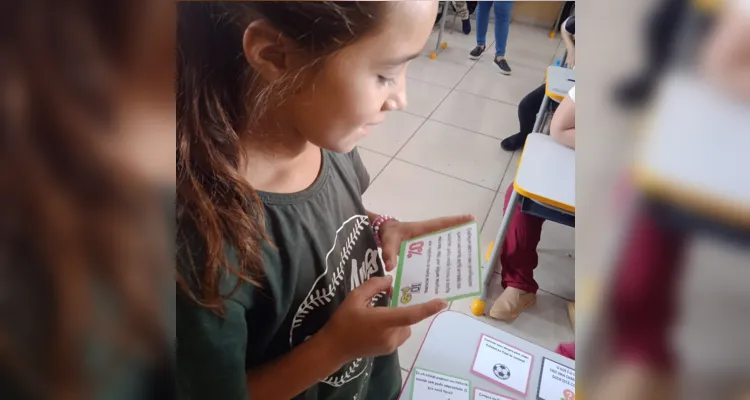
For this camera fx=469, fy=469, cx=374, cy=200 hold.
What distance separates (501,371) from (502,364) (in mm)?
14

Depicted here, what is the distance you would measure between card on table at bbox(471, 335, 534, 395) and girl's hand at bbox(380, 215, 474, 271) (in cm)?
31

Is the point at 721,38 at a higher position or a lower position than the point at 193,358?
higher

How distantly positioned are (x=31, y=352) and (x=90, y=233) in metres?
0.05

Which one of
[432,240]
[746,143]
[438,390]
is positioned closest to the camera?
[746,143]

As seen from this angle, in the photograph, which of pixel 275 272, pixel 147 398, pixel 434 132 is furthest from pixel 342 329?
pixel 434 132

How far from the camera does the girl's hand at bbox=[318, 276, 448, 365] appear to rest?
1.29 ft

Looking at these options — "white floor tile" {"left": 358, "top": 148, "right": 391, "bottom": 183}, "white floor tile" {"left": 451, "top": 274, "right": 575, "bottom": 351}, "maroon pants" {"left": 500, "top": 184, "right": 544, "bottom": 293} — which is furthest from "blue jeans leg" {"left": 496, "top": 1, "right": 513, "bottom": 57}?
"white floor tile" {"left": 451, "top": 274, "right": 575, "bottom": 351}

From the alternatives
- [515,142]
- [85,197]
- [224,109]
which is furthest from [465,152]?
[85,197]

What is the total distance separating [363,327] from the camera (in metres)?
0.40

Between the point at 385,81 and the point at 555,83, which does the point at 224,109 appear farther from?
the point at 555,83

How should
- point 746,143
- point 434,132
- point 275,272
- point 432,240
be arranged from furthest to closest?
point 434,132
point 432,240
point 275,272
point 746,143

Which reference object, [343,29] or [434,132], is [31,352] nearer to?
[343,29]

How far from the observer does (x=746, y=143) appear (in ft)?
0.42

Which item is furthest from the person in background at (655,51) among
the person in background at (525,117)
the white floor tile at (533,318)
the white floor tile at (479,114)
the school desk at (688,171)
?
the white floor tile at (533,318)
